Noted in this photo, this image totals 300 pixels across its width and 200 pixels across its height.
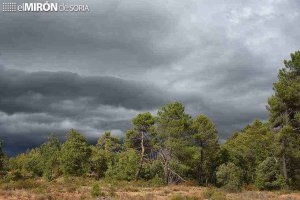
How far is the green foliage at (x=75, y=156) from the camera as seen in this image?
68625 mm

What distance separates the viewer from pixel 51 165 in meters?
76.4

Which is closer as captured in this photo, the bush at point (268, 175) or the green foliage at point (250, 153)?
the bush at point (268, 175)

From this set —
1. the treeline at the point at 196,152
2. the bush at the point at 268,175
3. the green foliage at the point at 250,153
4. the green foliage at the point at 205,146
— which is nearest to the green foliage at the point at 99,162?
the treeline at the point at 196,152

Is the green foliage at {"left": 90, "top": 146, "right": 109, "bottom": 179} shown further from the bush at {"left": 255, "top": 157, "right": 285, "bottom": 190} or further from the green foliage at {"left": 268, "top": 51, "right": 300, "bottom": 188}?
the green foliage at {"left": 268, "top": 51, "right": 300, "bottom": 188}

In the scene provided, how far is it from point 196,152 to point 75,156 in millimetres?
21449

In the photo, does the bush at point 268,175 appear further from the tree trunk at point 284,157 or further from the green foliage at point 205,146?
the green foliage at point 205,146

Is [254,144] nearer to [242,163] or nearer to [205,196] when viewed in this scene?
[242,163]

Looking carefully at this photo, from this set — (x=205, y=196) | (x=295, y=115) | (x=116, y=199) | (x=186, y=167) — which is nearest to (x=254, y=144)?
(x=186, y=167)

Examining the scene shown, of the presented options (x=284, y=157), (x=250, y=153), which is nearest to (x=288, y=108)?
(x=284, y=157)

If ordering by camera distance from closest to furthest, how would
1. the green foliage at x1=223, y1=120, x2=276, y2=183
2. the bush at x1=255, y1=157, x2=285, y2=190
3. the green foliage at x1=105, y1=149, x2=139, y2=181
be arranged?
1. the bush at x1=255, y1=157, x2=285, y2=190
2. the green foliage at x1=105, y1=149, x2=139, y2=181
3. the green foliage at x1=223, y1=120, x2=276, y2=183

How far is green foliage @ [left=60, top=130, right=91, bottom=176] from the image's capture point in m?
68.6

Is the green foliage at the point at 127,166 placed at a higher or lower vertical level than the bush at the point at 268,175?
higher

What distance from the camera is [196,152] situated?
61.2 metres

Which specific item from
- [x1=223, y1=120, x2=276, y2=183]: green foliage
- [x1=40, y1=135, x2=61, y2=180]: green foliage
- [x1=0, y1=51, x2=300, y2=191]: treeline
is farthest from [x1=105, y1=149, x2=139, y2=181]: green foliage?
[x1=223, y1=120, x2=276, y2=183]: green foliage
